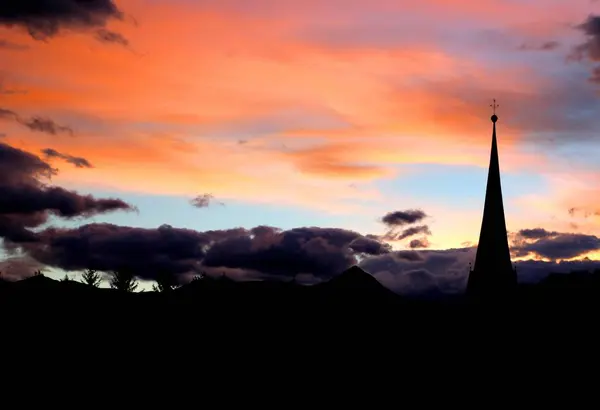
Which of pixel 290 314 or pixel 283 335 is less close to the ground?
pixel 290 314

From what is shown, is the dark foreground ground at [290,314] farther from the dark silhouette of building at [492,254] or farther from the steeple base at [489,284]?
the dark silhouette of building at [492,254]

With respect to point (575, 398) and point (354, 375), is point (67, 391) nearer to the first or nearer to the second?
point (354, 375)

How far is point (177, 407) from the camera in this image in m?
85.4

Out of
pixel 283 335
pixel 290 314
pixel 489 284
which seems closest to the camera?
pixel 283 335

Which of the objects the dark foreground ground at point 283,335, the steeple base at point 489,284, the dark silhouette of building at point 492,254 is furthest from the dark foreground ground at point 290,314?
the dark silhouette of building at point 492,254

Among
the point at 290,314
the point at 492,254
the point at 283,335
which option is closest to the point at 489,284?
the point at 492,254

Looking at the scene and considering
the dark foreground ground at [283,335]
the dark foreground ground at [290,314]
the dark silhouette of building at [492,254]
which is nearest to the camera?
the dark foreground ground at [283,335]

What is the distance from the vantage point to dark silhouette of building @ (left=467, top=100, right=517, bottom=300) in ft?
415

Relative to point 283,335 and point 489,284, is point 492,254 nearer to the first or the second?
point 489,284

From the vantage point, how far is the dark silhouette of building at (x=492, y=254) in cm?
12650

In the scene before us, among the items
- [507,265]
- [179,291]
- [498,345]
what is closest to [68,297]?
[179,291]

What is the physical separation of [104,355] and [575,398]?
135 feet

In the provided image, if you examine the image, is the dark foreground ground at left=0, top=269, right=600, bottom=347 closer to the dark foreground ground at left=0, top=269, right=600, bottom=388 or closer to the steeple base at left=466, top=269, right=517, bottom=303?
the dark foreground ground at left=0, top=269, right=600, bottom=388

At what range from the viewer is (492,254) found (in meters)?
128
